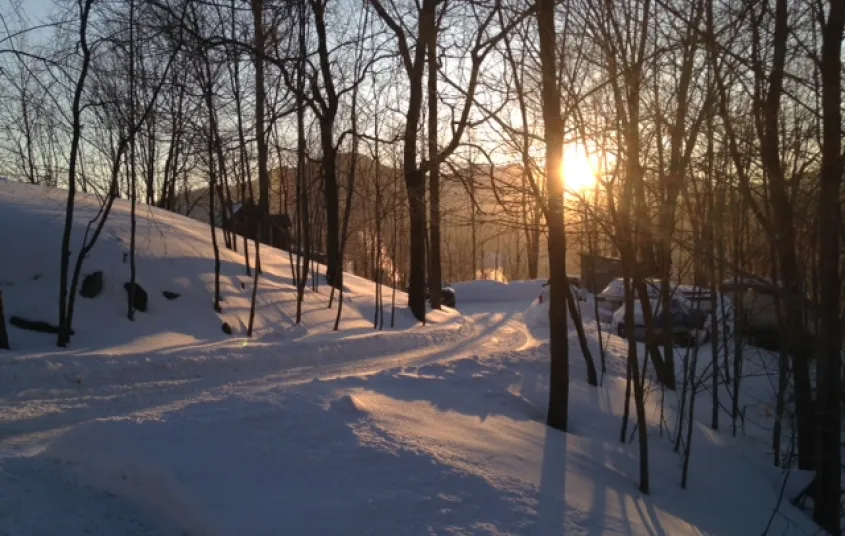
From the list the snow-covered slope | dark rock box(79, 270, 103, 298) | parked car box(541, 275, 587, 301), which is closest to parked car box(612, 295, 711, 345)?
parked car box(541, 275, 587, 301)

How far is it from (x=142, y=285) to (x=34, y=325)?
2638 mm

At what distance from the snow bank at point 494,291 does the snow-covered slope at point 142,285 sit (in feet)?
71.9

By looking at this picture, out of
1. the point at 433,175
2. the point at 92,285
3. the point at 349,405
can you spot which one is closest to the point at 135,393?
the point at 349,405

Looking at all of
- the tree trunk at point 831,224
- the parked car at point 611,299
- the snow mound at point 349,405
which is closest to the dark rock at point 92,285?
the snow mound at point 349,405

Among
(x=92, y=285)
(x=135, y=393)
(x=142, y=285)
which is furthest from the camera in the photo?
(x=142, y=285)

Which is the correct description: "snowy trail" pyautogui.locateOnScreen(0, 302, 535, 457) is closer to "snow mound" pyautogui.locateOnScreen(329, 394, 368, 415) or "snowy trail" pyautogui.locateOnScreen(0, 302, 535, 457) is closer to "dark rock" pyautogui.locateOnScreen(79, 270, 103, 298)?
"snow mound" pyautogui.locateOnScreen(329, 394, 368, 415)

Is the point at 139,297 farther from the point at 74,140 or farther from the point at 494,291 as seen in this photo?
the point at 494,291

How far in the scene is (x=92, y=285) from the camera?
1419 centimetres

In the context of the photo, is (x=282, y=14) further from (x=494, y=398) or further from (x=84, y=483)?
(x=84, y=483)

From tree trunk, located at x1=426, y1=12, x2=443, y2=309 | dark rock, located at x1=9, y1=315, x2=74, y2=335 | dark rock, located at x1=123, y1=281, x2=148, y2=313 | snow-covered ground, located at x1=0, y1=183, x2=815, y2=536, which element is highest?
tree trunk, located at x1=426, y1=12, x2=443, y2=309

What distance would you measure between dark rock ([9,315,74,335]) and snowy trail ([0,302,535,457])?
2176 mm

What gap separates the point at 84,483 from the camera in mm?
4969

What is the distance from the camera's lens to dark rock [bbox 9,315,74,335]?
12.4 m

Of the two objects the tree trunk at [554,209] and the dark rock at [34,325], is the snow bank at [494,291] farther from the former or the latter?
the tree trunk at [554,209]
